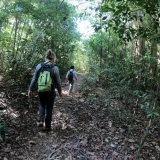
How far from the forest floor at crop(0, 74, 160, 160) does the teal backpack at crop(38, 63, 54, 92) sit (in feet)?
3.54

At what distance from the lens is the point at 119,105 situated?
23.1 feet

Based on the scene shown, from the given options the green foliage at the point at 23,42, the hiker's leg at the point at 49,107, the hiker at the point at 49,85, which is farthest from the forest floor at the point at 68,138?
the green foliage at the point at 23,42

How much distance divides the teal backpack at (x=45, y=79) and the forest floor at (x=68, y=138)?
1080mm

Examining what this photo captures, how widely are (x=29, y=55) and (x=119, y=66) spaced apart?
441cm

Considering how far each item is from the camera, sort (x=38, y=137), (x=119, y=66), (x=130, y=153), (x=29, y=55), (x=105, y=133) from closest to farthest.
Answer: (x=130, y=153) → (x=38, y=137) → (x=105, y=133) → (x=29, y=55) → (x=119, y=66)

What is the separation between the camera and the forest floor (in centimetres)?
391

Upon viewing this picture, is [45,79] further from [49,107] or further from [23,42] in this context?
[23,42]

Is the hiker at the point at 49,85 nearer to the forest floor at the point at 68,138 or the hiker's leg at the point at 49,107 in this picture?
the hiker's leg at the point at 49,107

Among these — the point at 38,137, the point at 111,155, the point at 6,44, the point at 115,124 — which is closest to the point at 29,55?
the point at 6,44

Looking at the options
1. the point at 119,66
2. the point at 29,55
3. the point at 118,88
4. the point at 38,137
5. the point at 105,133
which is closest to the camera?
the point at 38,137

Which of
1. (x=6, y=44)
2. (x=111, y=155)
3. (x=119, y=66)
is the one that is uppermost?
(x=6, y=44)

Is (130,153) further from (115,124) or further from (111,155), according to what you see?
(115,124)

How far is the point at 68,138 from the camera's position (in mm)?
4629

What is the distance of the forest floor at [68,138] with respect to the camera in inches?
154
